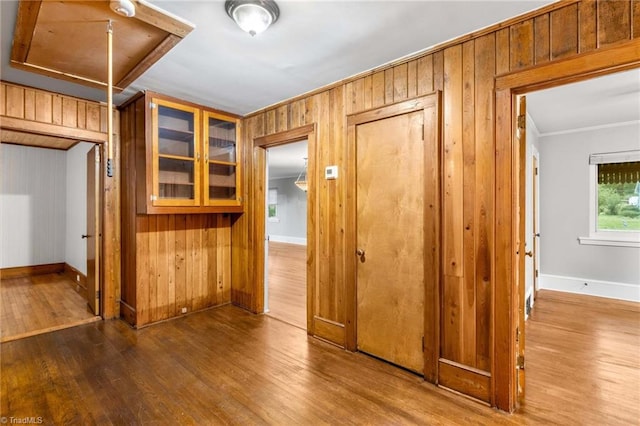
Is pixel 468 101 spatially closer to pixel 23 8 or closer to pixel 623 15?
pixel 623 15

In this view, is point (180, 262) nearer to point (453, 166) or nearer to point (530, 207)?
point (453, 166)

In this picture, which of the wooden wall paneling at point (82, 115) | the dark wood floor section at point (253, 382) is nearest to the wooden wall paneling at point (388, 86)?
the dark wood floor section at point (253, 382)

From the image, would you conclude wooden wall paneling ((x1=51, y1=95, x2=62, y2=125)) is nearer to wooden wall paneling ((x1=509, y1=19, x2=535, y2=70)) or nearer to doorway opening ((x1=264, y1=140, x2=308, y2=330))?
doorway opening ((x1=264, y1=140, x2=308, y2=330))

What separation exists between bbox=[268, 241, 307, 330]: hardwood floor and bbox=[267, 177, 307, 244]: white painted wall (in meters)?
2.56

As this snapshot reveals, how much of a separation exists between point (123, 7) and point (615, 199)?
6.26m

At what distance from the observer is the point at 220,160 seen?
3836mm

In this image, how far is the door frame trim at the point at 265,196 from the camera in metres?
3.26

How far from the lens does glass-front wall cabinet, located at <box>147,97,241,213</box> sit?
3.29m

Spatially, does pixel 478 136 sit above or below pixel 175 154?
below

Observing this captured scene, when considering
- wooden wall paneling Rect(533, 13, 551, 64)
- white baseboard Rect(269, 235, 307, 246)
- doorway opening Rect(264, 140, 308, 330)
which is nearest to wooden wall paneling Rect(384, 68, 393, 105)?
wooden wall paneling Rect(533, 13, 551, 64)

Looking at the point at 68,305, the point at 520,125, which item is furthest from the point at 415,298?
the point at 68,305

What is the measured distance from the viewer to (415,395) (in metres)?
2.22

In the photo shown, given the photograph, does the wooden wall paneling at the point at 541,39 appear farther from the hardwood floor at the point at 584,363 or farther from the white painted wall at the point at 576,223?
the white painted wall at the point at 576,223

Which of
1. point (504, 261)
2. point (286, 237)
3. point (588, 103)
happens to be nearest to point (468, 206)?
point (504, 261)
